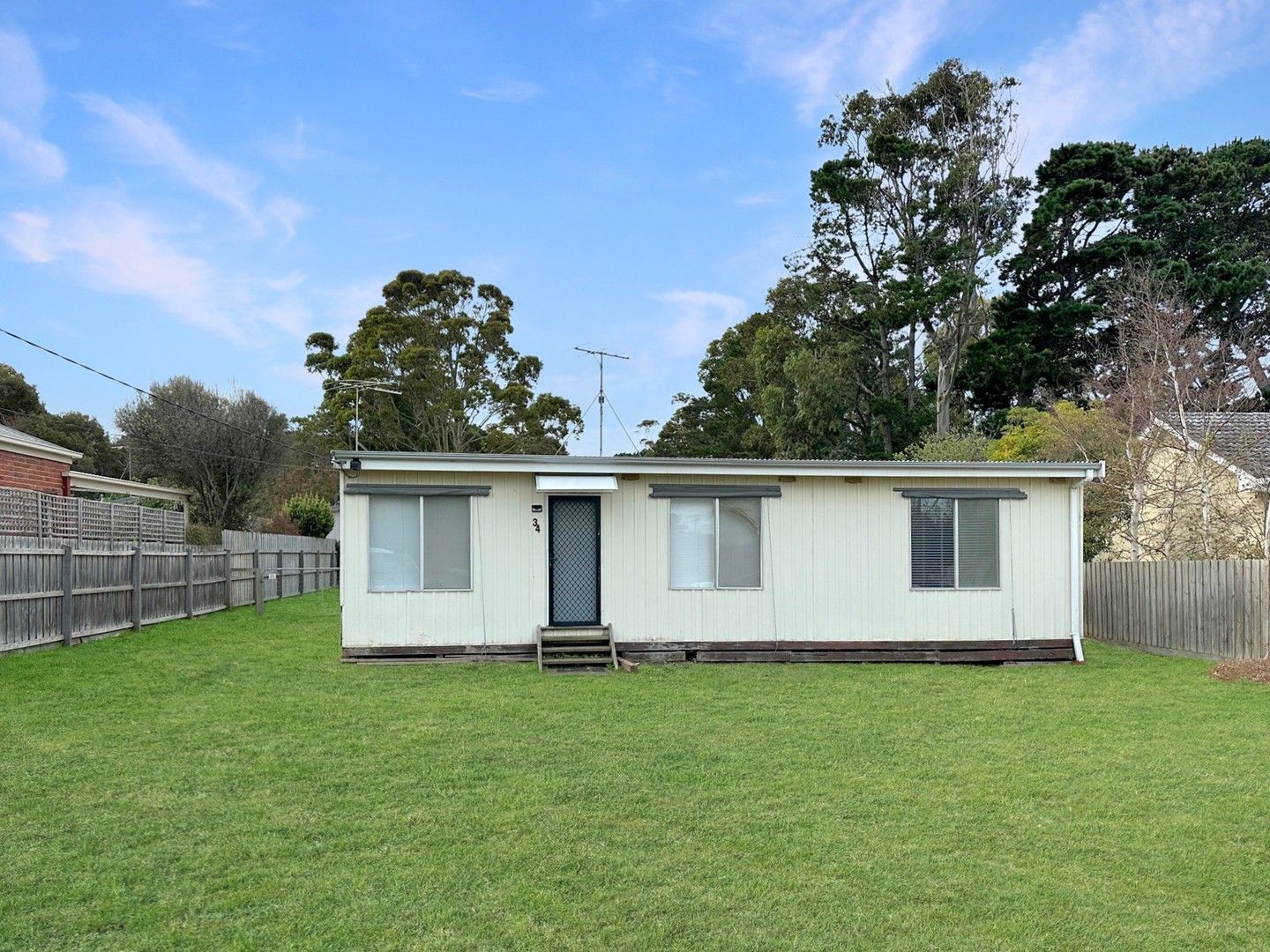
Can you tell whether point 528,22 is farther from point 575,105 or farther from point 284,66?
point 284,66

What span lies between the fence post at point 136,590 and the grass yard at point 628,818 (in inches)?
216

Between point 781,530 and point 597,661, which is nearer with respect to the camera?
point 597,661

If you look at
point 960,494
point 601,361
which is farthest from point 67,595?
point 960,494

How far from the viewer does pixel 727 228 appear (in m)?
22.5

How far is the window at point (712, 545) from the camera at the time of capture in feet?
40.2

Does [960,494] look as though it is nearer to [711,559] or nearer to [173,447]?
[711,559]

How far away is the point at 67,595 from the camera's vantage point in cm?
1275

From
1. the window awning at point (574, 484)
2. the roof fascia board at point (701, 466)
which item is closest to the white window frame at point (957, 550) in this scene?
the roof fascia board at point (701, 466)

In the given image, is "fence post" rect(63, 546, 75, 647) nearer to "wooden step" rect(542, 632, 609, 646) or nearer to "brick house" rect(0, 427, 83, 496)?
"wooden step" rect(542, 632, 609, 646)

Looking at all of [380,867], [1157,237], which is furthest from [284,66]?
[1157,237]

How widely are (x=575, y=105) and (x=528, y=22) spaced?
7.12 feet

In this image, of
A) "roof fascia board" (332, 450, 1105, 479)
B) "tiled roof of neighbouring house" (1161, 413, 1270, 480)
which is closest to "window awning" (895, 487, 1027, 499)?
"roof fascia board" (332, 450, 1105, 479)

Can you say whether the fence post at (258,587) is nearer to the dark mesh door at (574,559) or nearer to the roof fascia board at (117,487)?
the roof fascia board at (117,487)

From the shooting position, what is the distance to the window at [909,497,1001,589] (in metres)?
12.4
